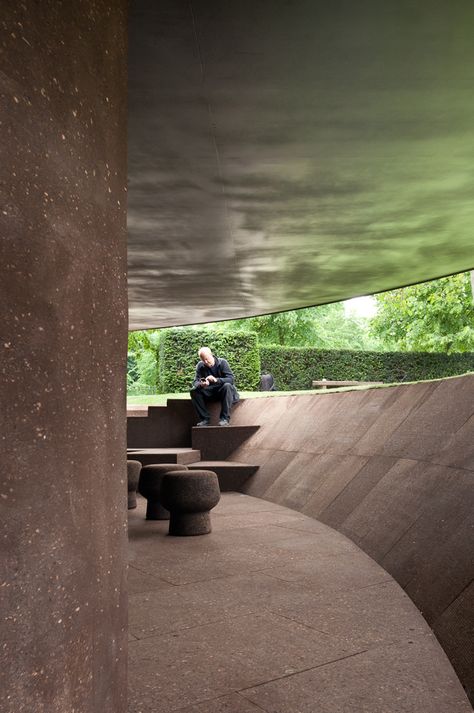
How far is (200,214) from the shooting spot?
7.26m

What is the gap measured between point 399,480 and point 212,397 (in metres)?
7.88

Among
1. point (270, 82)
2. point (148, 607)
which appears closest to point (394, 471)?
point (148, 607)

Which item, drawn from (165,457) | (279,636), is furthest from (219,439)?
(279,636)

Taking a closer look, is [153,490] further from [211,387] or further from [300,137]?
[211,387]

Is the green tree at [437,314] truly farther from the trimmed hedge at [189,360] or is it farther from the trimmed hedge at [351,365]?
the trimmed hedge at [189,360]

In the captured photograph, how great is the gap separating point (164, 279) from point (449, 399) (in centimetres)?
577

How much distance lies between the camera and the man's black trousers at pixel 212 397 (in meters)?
13.1

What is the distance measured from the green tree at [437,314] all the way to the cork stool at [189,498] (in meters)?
20.5

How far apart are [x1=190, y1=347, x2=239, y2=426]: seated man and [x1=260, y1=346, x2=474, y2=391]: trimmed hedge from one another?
12127 millimetres

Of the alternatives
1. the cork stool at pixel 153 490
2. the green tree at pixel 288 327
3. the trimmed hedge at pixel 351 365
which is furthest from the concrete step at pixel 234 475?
the green tree at pixel 288 327

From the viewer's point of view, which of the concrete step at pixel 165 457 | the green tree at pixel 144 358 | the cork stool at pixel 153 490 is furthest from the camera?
the green tree at pixel 144 358

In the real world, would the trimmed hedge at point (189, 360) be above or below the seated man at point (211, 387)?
above

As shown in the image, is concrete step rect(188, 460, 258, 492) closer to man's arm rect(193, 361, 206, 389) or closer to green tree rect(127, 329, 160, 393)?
man's arm rect(193, 361, 206, 389)

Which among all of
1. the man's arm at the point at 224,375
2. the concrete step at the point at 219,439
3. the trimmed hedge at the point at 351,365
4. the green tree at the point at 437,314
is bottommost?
the concrete step at the point at 219,439
